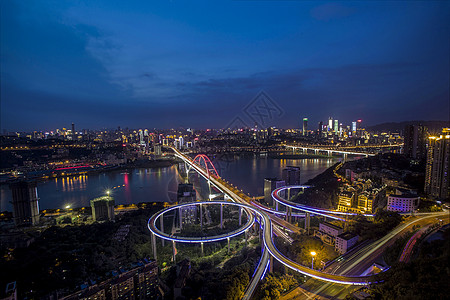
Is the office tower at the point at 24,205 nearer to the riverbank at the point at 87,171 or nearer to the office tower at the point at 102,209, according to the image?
the office tower at the point at 102,209

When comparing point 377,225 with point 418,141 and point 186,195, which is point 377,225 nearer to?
point 186,195

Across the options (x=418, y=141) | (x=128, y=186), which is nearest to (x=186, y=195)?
(x=128, y=186)

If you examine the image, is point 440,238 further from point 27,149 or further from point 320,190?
point 27,149

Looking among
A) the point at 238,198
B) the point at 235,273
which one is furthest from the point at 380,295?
the point at 238,198

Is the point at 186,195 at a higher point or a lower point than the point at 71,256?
higher

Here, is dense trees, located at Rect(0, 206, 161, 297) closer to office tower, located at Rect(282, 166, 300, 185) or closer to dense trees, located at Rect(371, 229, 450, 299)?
dense trees, located at Rect(371, 229, 450, 299)

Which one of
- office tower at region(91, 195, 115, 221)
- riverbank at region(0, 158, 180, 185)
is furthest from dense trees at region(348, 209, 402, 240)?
riverbank at region(0, 158, 180, 185)
